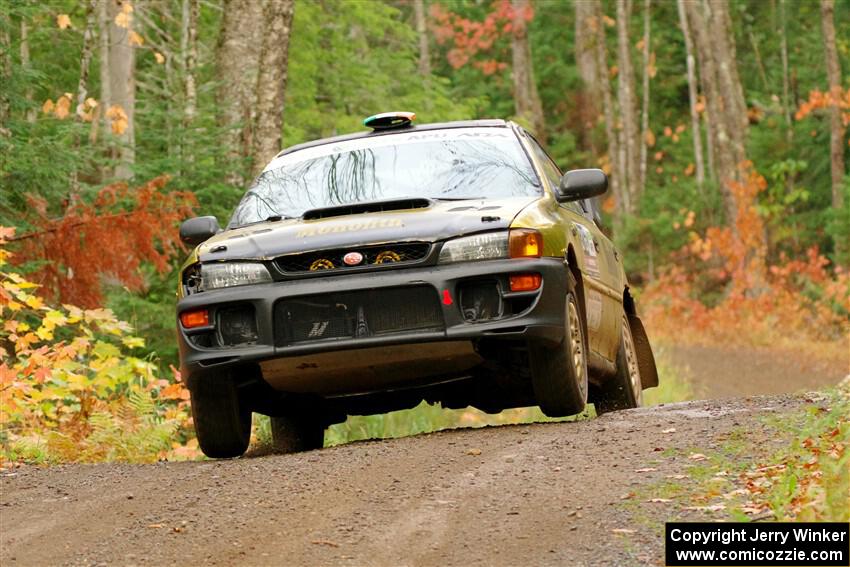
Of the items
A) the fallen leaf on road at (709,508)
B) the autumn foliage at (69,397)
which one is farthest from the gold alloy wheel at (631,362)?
the fallen leaf on road at (709,508)

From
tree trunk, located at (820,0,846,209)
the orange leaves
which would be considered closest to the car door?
tree trunk, located at (820,0,846,209)

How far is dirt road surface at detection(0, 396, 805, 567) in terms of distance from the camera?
5.33 metres

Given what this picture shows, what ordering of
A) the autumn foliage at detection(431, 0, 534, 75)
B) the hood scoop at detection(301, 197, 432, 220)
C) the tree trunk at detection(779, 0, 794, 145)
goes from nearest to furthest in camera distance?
the hood scoop at detection(301, 197, 432, 220), the tree trunk at detection(779, 0, 794, 145), the autumn foliage at detection(431, 0, 534, 75)

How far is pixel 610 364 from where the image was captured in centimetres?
968

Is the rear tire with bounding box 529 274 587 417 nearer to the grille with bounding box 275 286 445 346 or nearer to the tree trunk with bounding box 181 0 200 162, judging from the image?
the grille with bounding box 275 286 445 346

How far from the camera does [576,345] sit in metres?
8.27

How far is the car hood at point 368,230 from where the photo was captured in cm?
767

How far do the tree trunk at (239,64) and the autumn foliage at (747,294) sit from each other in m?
10.5

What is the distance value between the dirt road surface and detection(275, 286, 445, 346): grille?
62cm

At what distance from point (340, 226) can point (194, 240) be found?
1.41 meters

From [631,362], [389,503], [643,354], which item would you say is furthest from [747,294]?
[389,503]

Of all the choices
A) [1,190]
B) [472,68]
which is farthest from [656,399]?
[472,68]

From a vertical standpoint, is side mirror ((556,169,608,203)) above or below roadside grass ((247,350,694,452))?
above

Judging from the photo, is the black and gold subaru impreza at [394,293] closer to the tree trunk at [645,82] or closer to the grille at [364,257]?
the grille at [364,257]
